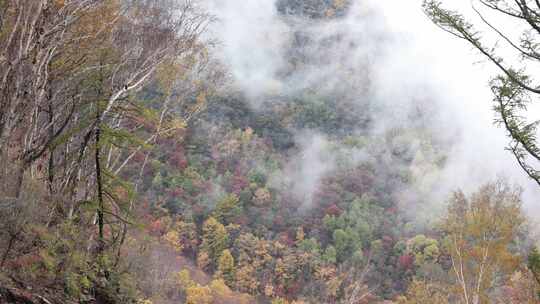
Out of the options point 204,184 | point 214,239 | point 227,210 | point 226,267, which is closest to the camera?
point 226,267

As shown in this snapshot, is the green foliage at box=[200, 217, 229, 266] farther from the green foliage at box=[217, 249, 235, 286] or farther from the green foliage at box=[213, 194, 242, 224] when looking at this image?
the green foliage at box=[213, 194, 242, 224]

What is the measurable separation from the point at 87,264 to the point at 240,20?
8767cm

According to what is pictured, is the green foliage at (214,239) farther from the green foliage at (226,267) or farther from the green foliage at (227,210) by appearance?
the green foliage at (227,210)

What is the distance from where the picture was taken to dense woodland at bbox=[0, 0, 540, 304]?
17.9ft

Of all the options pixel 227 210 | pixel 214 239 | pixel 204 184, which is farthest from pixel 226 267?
pixel 204 184

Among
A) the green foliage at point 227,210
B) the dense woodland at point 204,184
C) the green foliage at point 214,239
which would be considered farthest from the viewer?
the green foliage at point 227,210

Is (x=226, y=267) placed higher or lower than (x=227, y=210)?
lower

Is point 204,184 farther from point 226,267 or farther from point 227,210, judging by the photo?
point 226,267

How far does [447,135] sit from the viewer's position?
92562 mm

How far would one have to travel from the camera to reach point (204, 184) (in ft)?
165

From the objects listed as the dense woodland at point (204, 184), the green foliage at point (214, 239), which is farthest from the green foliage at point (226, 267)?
the green foliage at point (214, 239)

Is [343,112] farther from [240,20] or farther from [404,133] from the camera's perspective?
[240,20]

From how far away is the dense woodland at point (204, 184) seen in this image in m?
5.47

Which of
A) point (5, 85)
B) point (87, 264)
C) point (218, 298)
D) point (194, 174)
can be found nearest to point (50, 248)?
point (87, 264)
